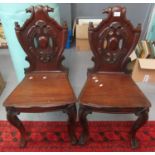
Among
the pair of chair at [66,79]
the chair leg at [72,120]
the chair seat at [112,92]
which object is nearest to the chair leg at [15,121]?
the pair of chair at [66,79]

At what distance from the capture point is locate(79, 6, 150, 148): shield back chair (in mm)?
1306

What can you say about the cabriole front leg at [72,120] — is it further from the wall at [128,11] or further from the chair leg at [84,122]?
the wall at [128,11]

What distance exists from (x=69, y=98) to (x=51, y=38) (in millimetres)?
485

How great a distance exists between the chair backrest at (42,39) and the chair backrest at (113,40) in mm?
258

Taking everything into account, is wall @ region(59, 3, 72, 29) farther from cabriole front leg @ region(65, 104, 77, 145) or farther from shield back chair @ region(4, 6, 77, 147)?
cabriole front leg @ region(65, 104, 77, 145)

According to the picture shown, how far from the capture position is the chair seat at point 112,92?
130cm

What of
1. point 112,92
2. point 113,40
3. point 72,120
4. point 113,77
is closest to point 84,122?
point 72,120

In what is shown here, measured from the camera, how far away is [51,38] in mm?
1442

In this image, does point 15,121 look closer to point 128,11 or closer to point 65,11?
point 65,11

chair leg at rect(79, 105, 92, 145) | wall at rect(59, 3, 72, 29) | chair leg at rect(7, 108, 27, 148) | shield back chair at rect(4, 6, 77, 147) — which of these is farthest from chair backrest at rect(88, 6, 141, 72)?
wall at rect(59, 3, 72, 29)

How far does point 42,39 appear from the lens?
4.68ft

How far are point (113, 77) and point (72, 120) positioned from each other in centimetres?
48

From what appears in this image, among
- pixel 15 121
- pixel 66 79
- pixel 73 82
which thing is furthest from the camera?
pixel 73 82

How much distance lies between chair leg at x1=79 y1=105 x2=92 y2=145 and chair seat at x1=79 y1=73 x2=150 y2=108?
6 centimetres
